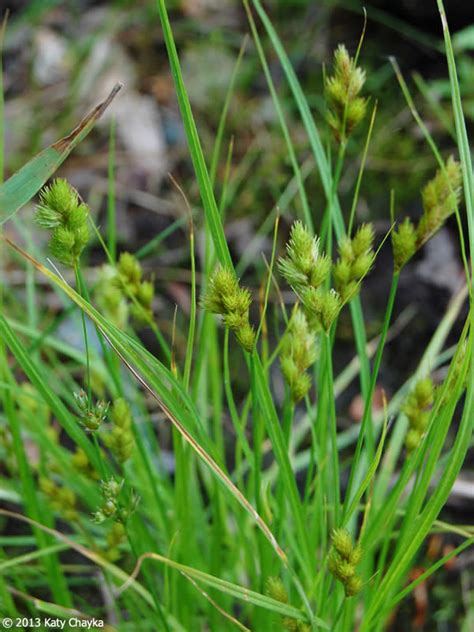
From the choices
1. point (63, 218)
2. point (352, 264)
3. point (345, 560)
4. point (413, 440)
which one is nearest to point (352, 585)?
point (345, 560)

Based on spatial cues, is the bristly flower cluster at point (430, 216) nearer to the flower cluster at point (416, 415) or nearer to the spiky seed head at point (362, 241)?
the spiky seed head at point (362, 241)

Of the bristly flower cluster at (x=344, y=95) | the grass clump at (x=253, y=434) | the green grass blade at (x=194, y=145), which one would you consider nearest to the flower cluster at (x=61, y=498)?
the grass clump at (x=253, y=434)

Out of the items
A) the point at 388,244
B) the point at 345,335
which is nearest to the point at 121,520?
the point at 345,335

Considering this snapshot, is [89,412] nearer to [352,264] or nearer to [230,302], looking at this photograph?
[230,302]

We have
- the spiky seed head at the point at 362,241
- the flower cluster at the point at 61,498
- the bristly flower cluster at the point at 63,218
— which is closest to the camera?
the bristly flower cluster at the point at 63,218

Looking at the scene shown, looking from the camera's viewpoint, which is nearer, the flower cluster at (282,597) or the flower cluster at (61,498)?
the flower cluster at (282,597)

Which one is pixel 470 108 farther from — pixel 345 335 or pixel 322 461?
pixel 322 461
